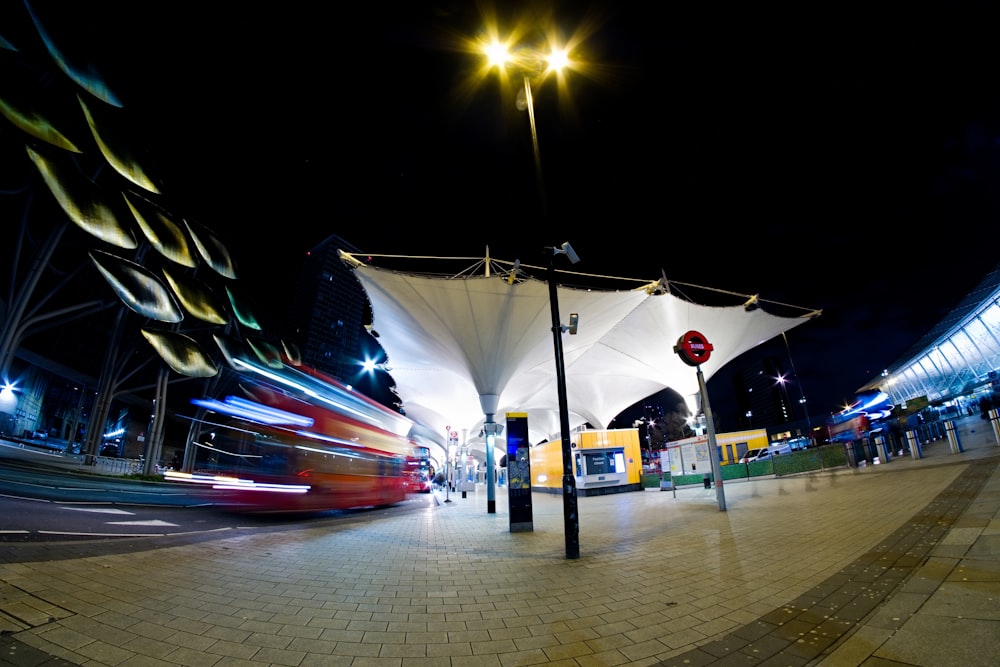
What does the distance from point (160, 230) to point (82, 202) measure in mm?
6439

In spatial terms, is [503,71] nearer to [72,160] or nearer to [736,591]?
[736,591]

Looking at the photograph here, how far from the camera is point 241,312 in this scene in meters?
38.6

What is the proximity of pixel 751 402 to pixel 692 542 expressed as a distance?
133878mm

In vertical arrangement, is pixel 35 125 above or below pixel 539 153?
above

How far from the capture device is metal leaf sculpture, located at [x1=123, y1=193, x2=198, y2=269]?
25094 millimetres

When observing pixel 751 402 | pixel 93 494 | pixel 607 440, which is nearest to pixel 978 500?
pixel 607 440

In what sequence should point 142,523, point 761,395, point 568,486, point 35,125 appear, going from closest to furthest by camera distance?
1. point 568,486
2. point 142,523
3. point 35,125
4. point 761,395

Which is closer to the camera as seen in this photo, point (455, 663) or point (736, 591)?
point (455, 663)

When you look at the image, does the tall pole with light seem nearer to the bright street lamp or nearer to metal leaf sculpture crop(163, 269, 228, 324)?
the bright street lamp

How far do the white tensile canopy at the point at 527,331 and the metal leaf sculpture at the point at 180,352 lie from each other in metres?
15.2

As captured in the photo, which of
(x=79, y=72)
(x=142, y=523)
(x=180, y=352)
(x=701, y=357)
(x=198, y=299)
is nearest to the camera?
(x=142, y=523)

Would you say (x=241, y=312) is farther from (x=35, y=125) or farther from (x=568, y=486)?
(x=568, y=486)

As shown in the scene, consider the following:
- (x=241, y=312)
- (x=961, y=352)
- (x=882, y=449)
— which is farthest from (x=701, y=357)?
(x=241, y=312)

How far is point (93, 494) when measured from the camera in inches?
554
